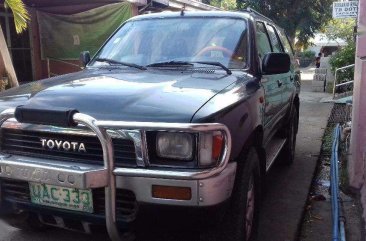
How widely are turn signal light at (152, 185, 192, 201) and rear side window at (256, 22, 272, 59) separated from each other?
1972 millimetres

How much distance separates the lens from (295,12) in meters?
21.1

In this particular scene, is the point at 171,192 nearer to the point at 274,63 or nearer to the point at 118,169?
the point at 118,169

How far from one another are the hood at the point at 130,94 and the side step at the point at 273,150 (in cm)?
112

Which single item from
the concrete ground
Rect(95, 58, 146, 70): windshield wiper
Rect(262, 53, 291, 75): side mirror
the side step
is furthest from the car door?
Rect(95, 58, 146, 70): windshield wiper

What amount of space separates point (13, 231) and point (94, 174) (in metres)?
1.77

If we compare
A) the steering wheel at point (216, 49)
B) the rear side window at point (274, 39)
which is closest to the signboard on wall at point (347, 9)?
the rear side window at point (274, 39)

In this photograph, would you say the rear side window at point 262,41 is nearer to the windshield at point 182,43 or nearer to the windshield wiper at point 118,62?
the windshield at point 182,43

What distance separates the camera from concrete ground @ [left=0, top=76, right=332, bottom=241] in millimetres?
3502

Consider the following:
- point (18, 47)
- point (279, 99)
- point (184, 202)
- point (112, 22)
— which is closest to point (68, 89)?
point (184, 202)

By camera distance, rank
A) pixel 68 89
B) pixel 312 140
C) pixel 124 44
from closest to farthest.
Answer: pixel 68 89 < pixel 124 44 < pixel 312 140

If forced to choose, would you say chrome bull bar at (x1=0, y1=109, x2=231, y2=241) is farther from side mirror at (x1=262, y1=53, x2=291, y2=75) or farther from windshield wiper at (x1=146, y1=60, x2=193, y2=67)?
side mirror at (x1=262, y1=53, x2=291, y2=75)

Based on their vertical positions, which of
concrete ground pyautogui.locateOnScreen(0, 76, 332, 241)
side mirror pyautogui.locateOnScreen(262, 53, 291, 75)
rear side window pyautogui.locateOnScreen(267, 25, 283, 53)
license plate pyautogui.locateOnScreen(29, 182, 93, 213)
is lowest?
concrete ground pyautogui.locateOnScreen(0, 76, 332, 241)

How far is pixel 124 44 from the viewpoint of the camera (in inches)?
158

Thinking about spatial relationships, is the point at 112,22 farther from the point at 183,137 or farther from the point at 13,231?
the point at 183,137
